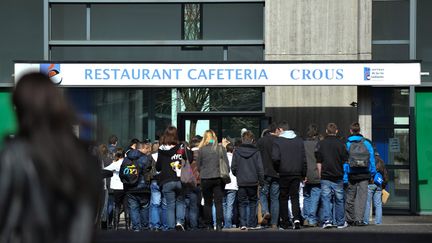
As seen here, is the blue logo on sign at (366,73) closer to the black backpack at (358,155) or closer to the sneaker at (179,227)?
the black backpack at (358,155)

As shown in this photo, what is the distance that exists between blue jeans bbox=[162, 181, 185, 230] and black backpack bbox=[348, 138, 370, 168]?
2.79 meters

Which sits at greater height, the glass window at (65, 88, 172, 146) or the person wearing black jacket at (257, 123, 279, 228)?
the glass window at (65, 88, 172, 146)

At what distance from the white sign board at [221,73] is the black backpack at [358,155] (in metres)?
1.83

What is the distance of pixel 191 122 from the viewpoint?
56.2 ft

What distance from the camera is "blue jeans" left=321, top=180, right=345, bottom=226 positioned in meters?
14.0

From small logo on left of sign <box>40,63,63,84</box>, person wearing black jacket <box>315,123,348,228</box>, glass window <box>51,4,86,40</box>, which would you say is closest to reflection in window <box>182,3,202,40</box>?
glass window <box>51,4,86,40</box>

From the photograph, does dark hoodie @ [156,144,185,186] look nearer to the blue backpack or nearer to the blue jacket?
the blue jacket

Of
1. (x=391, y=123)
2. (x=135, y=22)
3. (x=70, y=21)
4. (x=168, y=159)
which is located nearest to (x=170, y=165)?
(x=168, y=159)

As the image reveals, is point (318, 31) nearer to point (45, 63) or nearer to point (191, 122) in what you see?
point (191, 122)

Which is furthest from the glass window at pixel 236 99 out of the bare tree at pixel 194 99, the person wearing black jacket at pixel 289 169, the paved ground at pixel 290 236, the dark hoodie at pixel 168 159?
the paved ground at pixel 290 236

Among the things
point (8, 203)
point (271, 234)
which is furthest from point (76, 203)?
point (271, 234)

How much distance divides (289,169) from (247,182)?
27.1 inches

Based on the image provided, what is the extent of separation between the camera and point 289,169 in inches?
538

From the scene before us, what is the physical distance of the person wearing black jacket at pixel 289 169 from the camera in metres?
13.7
